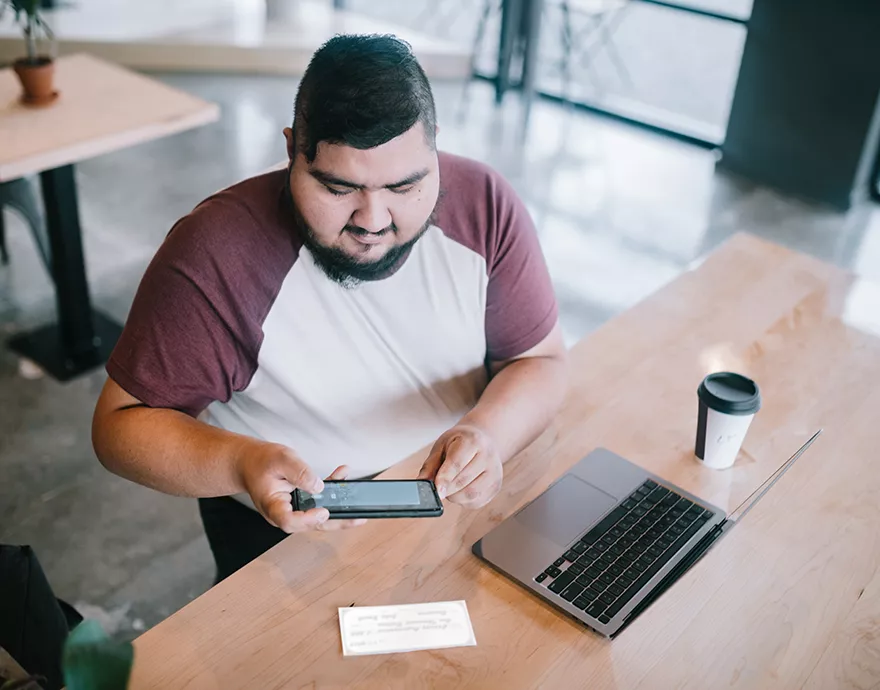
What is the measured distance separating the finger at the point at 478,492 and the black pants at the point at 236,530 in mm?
406

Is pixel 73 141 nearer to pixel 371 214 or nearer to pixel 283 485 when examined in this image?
pixel 371 214

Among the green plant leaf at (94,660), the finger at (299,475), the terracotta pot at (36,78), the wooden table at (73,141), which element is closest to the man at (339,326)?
the finger at (299,475)

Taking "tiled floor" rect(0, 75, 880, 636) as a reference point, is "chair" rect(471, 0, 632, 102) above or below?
above

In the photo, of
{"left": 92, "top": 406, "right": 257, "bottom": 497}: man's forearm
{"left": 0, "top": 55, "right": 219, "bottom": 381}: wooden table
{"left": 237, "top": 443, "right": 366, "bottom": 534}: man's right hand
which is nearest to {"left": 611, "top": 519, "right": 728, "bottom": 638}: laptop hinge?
{"left": 237, "top": 443, "right": 366, "bottom": 534}: man's right hand

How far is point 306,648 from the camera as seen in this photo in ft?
3.53

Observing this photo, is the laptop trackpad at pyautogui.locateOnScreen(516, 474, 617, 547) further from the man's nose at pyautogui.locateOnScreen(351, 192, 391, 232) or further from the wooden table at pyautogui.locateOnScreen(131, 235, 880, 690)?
the man's nose at pyautogui.locateOnScreen(351, 192, 391, 232)

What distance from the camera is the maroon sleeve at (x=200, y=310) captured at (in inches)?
50.1

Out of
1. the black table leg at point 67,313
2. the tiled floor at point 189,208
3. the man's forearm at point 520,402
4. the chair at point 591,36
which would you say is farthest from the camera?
the chair at point 591,36

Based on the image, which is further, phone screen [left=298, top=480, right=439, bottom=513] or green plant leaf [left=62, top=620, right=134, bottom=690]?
phone screen [left=298, top=480, right=439, bottom=513]

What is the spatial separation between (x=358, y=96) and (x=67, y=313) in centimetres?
181

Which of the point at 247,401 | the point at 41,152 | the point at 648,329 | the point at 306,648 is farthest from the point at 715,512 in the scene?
the point at 41,152

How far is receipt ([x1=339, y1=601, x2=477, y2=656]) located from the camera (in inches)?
42.7

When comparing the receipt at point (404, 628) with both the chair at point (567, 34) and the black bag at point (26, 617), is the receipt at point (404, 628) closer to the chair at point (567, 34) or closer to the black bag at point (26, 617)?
the black bag at point (26, 617)

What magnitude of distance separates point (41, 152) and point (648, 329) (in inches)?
56.8
